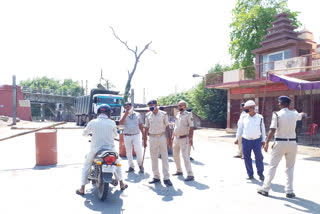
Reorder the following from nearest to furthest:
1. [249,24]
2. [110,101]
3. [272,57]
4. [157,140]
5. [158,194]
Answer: [158,194] → [157,140] → [272,57] → [110,101] → [249,24]

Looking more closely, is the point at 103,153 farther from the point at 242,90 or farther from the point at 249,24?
the point at 249,24

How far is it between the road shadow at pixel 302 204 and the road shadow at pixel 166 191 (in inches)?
69.0

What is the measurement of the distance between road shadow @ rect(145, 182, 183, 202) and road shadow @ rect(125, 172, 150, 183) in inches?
22.5

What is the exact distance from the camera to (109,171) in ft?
14.3

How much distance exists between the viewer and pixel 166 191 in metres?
5.07

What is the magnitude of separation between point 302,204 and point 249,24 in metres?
24.6

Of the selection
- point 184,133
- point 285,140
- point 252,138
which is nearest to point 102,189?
point 184,133

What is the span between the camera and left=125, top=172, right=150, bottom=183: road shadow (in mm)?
5879

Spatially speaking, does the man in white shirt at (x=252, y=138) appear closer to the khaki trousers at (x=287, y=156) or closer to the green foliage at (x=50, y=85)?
the khaki trousers at (x=287, y=156)

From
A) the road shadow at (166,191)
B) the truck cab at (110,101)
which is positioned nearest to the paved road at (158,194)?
the road shadow at (166,191)

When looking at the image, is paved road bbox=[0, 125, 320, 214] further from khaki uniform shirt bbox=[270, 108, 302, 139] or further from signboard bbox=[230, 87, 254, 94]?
signboard bbox=[230, 87, 254, 94]

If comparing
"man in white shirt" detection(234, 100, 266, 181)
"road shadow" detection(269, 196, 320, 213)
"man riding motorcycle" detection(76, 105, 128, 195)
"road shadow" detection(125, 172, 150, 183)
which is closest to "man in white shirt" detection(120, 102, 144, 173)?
"road shadow" detection(125, 172, 150, 183)

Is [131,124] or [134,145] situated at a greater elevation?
[131,124]

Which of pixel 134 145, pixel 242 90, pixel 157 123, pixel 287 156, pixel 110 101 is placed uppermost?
pixel 242 90
